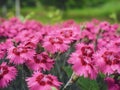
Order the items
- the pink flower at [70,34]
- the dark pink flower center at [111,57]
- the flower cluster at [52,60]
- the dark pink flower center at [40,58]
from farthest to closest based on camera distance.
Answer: the pink flower at [70,34]
the dark pink flower center at [40,58]
the dark pink flower center at [111,57]
the flower cluster at [52,60]

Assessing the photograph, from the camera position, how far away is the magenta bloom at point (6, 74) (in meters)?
3.49

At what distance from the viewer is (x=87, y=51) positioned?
140 inches

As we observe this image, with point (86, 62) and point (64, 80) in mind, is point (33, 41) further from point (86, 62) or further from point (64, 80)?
point (86, 62)

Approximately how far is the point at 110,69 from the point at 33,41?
0.78m

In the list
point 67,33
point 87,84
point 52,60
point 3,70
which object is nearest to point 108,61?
point 87,84

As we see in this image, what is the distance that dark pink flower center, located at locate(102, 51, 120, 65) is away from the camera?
343cm

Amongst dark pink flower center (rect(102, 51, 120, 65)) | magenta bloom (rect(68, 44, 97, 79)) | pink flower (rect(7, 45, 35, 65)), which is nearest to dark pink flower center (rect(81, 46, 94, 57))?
magenta bloom (rect(68, 44, 97, 79))

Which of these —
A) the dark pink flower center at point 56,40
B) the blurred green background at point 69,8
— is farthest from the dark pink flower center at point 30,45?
the blurred green background at point 69,8

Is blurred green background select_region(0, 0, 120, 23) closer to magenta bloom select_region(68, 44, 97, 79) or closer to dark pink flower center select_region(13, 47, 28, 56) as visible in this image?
dark pink flower center select_region(13, 47, 28, 56)

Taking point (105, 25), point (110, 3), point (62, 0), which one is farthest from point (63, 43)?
point (110, 3)

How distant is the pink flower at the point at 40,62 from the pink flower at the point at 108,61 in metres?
0.40

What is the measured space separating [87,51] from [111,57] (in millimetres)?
180

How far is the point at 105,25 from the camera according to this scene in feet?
17.9

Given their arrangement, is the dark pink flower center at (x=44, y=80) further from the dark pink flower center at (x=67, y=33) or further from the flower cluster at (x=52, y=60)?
the dark pink flower center at (x=67, y=33)
